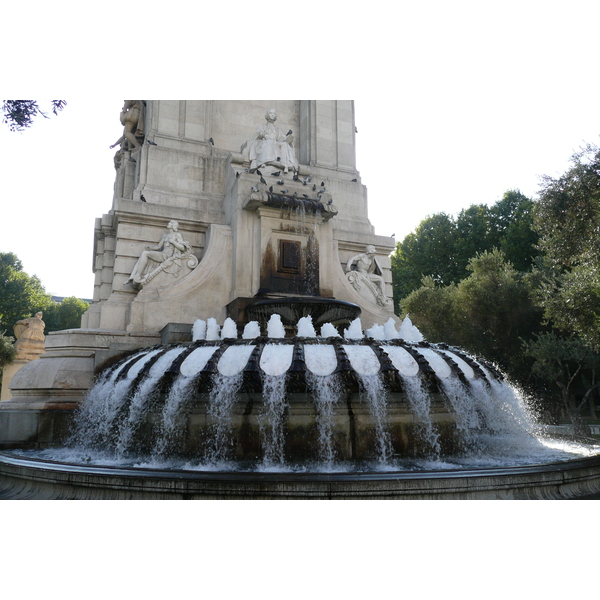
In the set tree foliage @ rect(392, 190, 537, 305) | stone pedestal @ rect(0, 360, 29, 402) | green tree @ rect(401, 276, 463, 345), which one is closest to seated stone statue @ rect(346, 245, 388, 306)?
stone pedestal @ rect(0, 360, 29, 402)

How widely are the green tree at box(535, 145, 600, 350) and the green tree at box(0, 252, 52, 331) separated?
39.3 meters

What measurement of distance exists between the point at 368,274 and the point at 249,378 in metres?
7.66

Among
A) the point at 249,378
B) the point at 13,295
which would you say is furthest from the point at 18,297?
the point at 249,378

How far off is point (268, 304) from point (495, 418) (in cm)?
418

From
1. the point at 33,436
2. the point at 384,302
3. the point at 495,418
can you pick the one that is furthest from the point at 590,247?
the point at 33,436

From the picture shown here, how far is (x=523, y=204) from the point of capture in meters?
36.0

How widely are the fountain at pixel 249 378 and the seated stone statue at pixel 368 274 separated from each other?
0.12 feet

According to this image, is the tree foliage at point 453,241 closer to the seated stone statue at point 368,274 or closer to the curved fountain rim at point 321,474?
the seated stone statue at point 368,274

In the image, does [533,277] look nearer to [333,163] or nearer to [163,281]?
[333,163]

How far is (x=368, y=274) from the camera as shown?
44.2ft

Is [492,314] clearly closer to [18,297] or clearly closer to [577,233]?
[577,233]

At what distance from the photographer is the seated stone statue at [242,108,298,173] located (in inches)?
516

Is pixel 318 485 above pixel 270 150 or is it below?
below

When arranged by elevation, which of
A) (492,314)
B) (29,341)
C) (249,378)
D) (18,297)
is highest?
(18,297)
